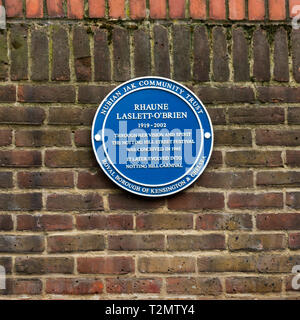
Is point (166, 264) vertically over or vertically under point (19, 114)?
under

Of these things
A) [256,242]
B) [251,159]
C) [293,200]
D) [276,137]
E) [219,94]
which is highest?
[219,94]

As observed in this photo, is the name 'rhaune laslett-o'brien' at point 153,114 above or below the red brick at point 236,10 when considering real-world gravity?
below

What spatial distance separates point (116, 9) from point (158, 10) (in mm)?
219

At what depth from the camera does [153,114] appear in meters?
3.41

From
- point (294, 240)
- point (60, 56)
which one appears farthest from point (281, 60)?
point (60, 56)

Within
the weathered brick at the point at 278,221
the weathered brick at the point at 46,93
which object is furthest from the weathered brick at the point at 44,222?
the weathered brick at the point at 278,221

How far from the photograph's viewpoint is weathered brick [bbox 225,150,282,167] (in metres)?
3.43

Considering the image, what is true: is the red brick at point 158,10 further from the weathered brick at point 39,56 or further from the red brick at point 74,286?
the red brick at point 74,286

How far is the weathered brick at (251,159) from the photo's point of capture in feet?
11.3

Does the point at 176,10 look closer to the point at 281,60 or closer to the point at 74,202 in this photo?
the point at 281,60

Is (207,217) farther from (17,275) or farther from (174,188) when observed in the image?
(17,275)

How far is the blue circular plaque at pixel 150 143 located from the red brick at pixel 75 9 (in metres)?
0.44

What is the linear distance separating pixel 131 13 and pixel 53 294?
151 cm

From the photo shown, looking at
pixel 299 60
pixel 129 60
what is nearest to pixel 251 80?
pixel 299 60
